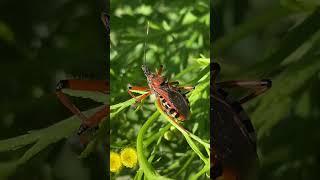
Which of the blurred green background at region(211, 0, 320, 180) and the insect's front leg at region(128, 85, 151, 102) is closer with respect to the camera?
the blurred green background at region(211, 0, 320, 180)

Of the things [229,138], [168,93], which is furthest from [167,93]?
[229,138]

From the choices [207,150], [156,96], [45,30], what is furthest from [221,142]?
[45,30]

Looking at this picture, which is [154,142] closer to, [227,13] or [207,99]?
[207,99]

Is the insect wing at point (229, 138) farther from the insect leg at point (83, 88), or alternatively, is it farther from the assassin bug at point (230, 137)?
the insect leg at point (83, 88)

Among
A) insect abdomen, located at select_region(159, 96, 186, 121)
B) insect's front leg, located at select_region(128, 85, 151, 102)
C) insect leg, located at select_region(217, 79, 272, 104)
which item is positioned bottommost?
insect abdomen, located at select_region(159, 96, 186, 121)

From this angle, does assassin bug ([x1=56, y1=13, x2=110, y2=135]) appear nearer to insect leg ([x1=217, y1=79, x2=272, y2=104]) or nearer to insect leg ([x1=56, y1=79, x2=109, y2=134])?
insect leg ([x1=56, y1=79, x2=109, y2=134])

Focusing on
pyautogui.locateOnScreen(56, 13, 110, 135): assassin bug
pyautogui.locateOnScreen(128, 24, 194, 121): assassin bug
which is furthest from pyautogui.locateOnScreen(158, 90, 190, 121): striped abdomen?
pyautogui.locateOnScreen(56, 13, 110, 135): assassin bug
